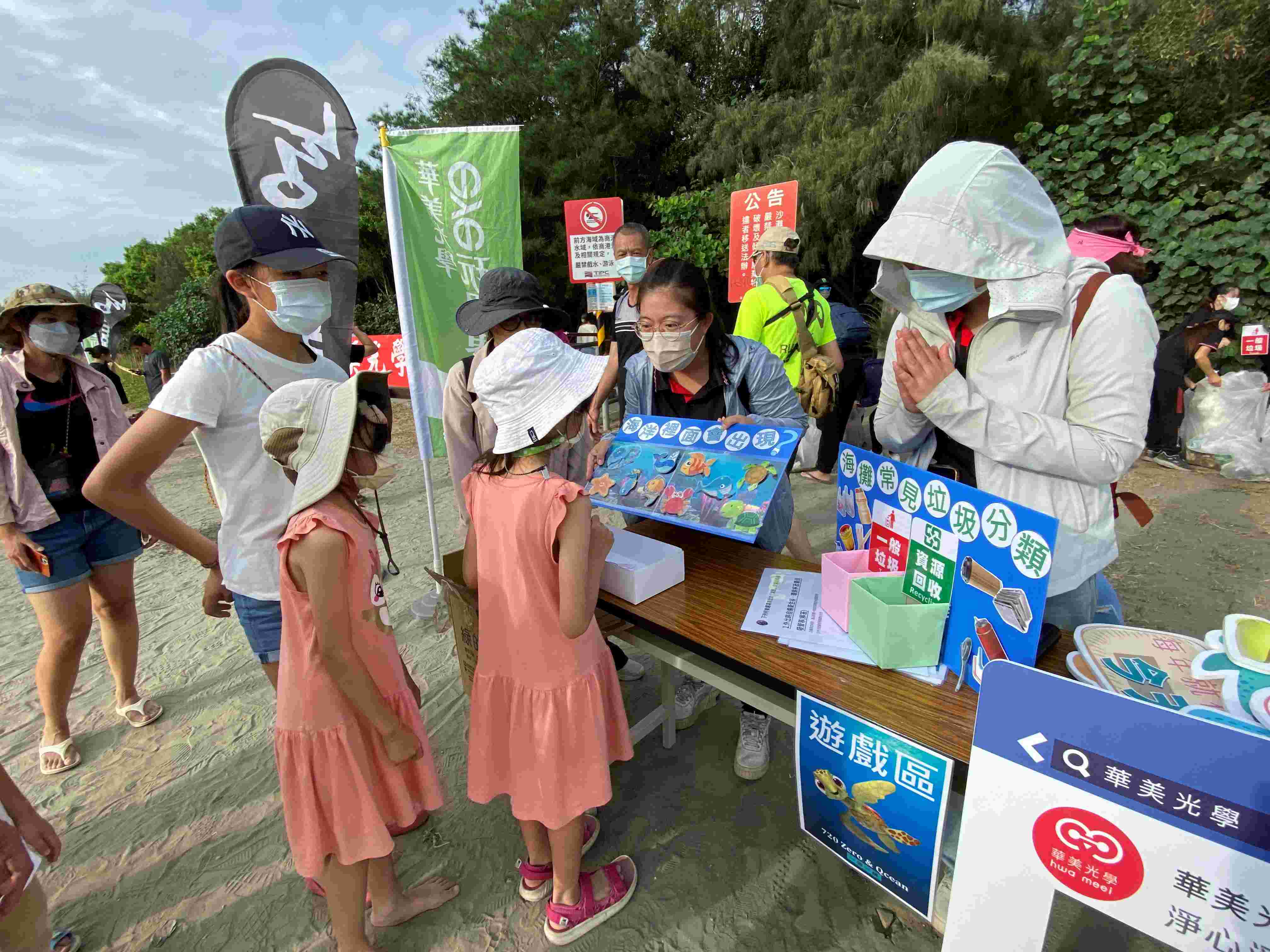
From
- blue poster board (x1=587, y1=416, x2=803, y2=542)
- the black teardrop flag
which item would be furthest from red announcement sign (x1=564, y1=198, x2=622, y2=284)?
blue poster board (x1=587, y1=416, x2=803, y2=542)

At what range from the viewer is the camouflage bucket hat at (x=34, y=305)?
237 cm

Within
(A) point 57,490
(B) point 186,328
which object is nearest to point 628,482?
(A) point 57,490

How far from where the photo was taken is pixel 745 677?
167cm

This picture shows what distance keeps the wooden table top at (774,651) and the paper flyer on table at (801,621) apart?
2 cm

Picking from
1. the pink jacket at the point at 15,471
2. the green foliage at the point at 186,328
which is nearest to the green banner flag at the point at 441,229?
the pink jacket at the point at 15,471

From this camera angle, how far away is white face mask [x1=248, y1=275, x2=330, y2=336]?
1.74 metres

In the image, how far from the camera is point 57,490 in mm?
2457

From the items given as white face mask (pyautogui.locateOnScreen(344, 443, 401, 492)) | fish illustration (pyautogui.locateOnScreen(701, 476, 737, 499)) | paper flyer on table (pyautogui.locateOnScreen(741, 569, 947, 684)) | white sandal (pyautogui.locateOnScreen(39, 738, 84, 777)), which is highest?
white face mask (pyautogui.locateOnScreen(344, 443, 401, 492))

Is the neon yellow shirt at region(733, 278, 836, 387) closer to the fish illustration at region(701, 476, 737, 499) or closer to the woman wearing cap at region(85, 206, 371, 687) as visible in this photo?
the fish illustration at region(701, 476, 737, 499)

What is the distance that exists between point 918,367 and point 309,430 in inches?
56.7

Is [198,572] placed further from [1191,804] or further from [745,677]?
[1191,804]

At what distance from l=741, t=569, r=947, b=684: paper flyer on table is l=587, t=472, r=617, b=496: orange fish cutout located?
625 millimetres

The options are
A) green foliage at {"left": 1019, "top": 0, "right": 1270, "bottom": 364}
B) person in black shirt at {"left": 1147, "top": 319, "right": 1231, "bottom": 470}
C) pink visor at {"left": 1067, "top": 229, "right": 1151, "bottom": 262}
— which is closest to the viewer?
pink visor at {"left": 1067, "top": 229, "right": 1151, "bottom": 262}

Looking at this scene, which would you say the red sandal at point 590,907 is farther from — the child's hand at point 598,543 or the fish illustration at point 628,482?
the fish illustration at point 628,482
